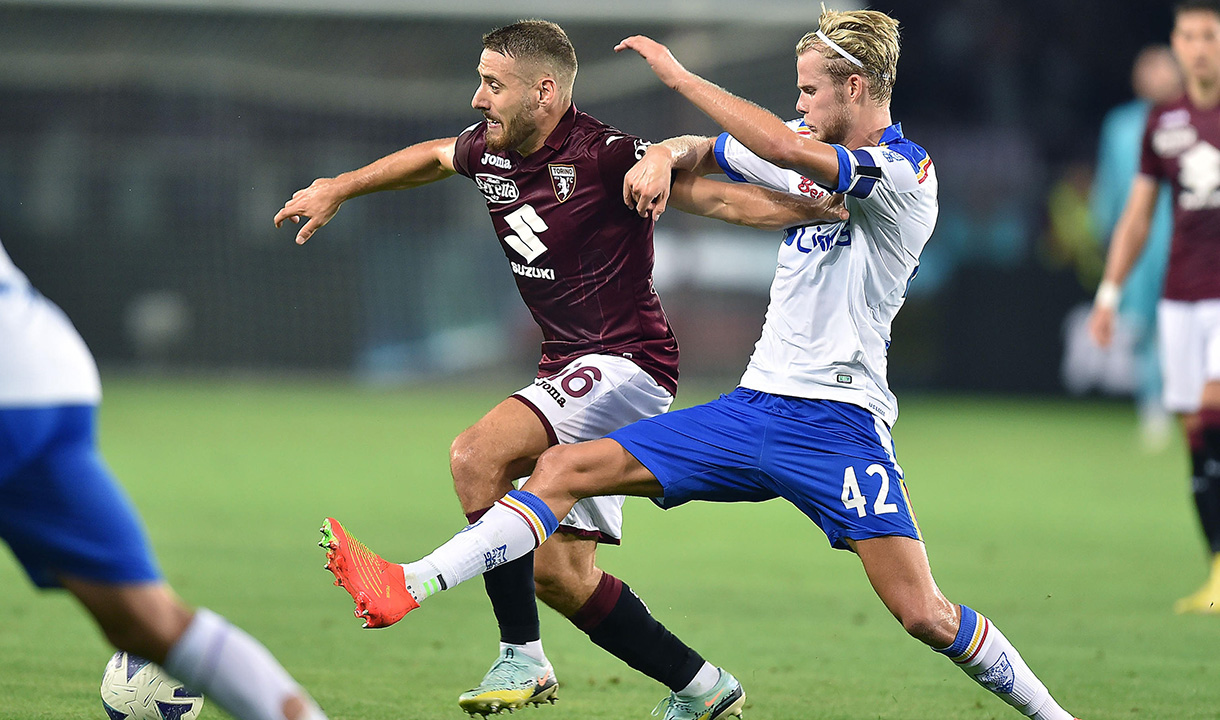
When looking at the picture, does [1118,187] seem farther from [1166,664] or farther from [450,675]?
[450,675]

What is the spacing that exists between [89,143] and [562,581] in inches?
628

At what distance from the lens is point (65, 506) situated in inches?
120

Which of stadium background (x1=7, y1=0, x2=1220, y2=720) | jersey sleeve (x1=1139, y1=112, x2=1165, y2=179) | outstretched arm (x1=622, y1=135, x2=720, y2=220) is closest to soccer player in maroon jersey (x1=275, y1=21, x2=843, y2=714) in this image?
outstretched arm (x1=622, y1=135, x2=720, y2=220)

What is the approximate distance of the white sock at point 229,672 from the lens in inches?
121

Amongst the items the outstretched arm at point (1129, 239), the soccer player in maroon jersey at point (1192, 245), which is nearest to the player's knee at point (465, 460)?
the soccer player in maroon jersey at point (1192, 245)

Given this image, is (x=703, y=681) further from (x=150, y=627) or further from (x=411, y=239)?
(x=411, y=239)

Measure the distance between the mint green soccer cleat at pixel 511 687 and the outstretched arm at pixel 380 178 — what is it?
154 cm

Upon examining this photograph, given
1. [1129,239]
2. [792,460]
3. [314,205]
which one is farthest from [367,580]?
[1129,239]

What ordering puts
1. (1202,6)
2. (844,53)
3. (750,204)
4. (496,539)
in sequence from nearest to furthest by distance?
(496,539) → (844,53) → (750,204) → (1202,6)

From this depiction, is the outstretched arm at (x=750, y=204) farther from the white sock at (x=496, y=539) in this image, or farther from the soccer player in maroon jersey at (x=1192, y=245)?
the soccer player in maroon jersey at (x=1192, y=245)

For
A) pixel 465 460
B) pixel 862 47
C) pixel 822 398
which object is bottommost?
pixel 465 460

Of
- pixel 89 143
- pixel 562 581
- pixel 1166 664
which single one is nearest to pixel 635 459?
pixel 562 581

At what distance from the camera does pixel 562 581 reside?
4.90 m

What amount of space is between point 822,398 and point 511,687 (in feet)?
4.26
